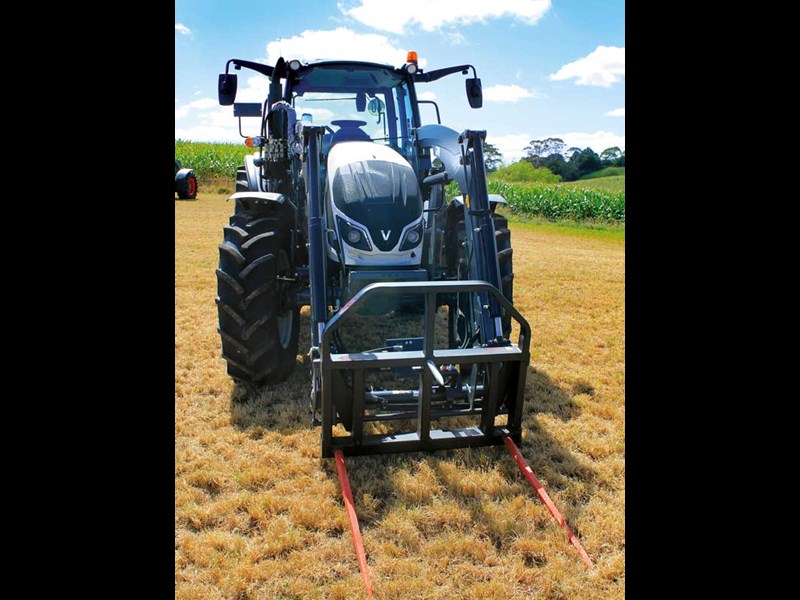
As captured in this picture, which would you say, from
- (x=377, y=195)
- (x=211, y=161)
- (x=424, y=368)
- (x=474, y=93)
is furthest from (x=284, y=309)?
(x=211, y=161)

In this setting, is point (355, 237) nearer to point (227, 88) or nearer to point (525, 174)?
point (227, 88)

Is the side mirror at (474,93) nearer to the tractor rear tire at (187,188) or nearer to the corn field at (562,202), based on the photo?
the corn field at (562,202)

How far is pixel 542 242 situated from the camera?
15945 millimetres

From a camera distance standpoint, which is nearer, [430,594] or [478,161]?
[430,594]

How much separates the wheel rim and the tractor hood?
0.78 meters

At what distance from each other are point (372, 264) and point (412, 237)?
328 millimetres

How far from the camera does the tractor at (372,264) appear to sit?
335 centimetres

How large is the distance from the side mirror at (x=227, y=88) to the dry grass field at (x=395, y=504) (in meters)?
2.19

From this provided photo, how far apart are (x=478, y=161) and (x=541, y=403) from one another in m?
1.74

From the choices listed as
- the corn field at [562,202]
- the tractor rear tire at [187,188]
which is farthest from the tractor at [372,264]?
the tractor rear tire at [187,188]

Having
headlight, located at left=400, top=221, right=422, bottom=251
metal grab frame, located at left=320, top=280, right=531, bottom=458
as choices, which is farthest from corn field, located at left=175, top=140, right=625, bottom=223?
metal grab frame, located at left=320, top=280, right=531, bottom=458

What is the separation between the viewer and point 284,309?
4719mm

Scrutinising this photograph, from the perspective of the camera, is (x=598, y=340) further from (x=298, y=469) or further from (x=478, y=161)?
(x=298, y=469)

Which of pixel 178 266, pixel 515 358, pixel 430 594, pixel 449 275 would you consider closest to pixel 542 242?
pixel 178 266
